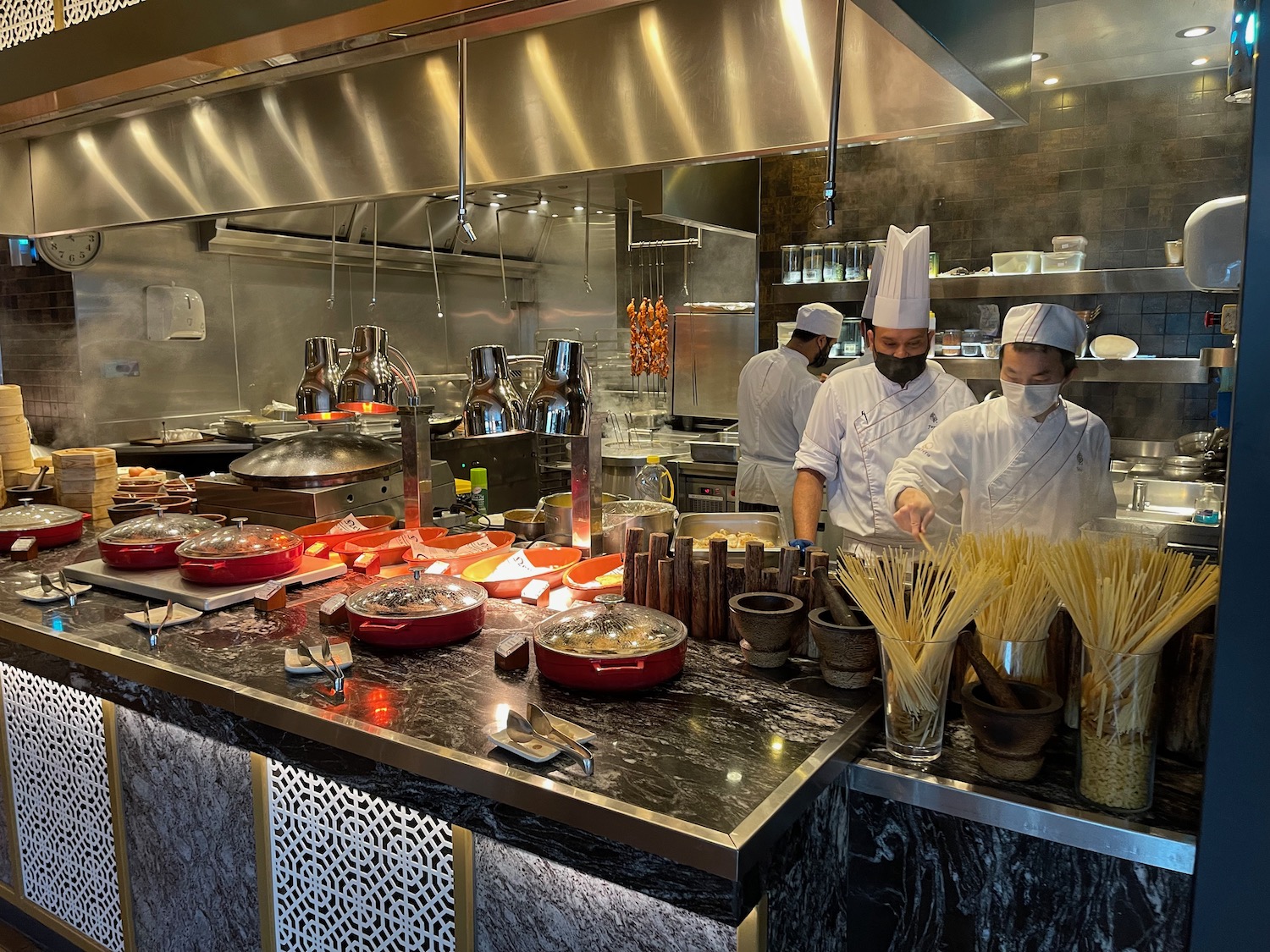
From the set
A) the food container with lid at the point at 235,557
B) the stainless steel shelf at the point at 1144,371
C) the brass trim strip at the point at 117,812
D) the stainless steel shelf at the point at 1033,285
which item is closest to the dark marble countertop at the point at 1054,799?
the food container with lid at the point at 235,557

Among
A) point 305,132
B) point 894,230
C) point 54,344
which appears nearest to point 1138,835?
point 894,230

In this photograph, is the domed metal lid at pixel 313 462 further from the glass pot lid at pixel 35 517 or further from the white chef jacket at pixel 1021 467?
the white chef jacket at pixel 1021 467

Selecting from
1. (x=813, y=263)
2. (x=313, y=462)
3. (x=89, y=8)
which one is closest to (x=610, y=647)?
(x=313, y=462)

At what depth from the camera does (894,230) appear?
122 inches

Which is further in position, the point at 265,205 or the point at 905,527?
the point at 265,205

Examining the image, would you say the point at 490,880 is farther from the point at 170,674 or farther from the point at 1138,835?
the point at 1138,835

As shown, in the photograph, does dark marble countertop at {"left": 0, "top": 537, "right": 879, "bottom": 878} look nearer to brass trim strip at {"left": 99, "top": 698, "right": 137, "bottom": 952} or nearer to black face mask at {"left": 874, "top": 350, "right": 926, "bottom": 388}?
brass trim strip at {"left": 99, "top": 698, "right": 137, "bottom": 952}

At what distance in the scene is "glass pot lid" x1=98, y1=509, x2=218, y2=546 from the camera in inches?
106

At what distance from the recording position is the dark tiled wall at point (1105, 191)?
185 inches

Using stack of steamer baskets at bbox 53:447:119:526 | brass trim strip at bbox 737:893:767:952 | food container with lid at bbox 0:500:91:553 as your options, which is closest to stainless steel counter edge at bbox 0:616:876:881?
brass trim strip at bbox 737:893:767:952

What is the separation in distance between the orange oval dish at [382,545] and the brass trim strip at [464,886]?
1.21 metres

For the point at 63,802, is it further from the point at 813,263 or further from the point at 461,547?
the point at 813,263

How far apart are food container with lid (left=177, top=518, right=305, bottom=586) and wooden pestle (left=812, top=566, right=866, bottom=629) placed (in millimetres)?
1569

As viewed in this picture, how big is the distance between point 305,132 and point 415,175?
0.59 metres
